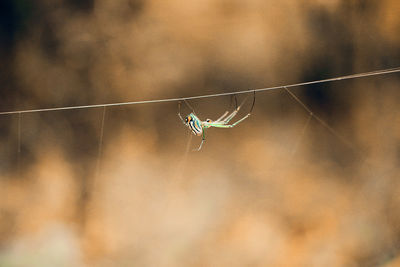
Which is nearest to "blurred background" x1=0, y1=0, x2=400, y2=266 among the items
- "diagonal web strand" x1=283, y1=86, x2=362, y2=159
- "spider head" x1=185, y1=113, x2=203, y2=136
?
"diagonal web strand" x1=283, y1=86, x2=362, y2=159

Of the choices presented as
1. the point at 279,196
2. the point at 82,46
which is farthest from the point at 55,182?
the point at 279,196

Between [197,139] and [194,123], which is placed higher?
[197,139]

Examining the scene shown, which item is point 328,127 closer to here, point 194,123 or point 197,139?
point 197,139

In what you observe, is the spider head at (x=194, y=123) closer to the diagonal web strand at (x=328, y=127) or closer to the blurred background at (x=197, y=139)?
the blurred background at (x=197, y=139)

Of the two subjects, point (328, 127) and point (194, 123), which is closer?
point (194, 123)

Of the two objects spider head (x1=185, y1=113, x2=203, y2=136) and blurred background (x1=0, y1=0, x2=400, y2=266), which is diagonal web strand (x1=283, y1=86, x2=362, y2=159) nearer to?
blurred background (x1=0, y1=0, x2=400, y2=266)

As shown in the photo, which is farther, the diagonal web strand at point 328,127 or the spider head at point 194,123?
the diagonal web strand at point 328,127

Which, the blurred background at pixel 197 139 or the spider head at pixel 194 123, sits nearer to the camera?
the spider head at pixel 194 123

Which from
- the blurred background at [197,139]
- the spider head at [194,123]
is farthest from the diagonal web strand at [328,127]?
the spider head at [194,123]

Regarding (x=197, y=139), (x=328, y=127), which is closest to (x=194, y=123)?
(x=197, y=139)
